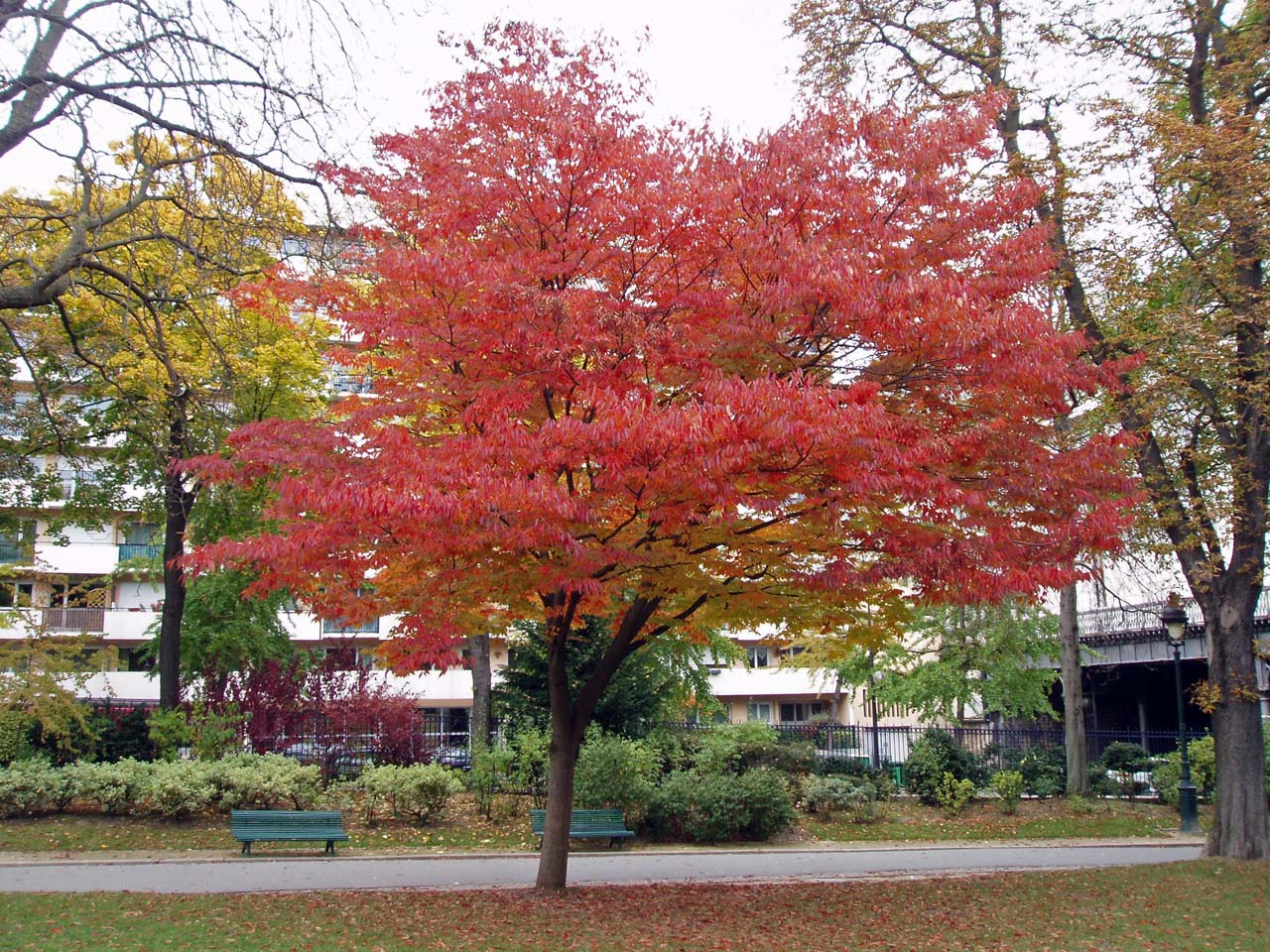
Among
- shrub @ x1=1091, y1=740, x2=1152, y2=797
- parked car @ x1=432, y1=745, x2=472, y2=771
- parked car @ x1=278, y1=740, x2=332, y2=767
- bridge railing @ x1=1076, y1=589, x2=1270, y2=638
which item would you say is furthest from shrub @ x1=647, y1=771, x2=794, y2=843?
bridge railing @ x1=1076, y1=589, x2=1270, y2=638

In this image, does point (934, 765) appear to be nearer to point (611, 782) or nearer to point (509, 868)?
point (611, 782)

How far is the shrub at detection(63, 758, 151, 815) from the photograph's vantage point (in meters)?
19.0

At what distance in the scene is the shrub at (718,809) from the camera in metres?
19.2

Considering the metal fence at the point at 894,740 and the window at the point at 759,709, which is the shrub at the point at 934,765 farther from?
the window at the point at 759,709

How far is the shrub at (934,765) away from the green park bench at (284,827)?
1349cm

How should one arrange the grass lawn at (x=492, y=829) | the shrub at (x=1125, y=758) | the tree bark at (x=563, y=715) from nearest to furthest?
the tree bark at (x=563, y=715) → the grass lawn at (x=492, y=829) → the shrub at (x=1125, y=758)

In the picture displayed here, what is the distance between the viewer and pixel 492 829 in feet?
63.4

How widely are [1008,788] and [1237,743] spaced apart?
27.9 ft

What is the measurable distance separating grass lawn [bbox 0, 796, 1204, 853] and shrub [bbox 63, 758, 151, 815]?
27 centimetres

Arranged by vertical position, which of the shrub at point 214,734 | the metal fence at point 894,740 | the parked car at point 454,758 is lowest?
the parked car at point 454,758

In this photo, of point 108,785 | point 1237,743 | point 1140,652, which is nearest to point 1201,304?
point 1237,743

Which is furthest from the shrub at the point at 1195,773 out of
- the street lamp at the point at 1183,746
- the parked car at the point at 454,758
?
→ the parked car at the point at 454,758

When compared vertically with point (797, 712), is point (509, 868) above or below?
below

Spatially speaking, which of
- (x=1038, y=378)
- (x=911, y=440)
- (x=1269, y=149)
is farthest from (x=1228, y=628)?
(x=911, y=440)
